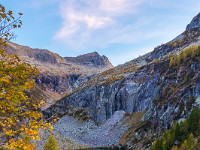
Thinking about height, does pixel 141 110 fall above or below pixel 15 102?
below

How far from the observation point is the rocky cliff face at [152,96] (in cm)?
4120

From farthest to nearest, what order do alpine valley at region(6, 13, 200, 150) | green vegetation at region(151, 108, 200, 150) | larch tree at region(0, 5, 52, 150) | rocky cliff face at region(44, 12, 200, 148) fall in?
rocky cliff face at region(44, 12, 200, 148) → alpine valley at region(6, 13, 200, 150) → green vegetation at region(151, 108, 200, 150) → larch tree at region(0, 5, 52, 150)

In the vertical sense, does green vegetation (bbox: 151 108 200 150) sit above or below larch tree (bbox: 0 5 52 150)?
below

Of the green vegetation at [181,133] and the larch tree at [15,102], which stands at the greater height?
the larch tree at [15,102]

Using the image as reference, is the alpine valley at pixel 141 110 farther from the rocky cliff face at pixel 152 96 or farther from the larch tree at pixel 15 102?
the larch tree at pixel 15 102

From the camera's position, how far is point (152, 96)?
66.7 meters

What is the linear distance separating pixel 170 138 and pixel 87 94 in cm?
10137

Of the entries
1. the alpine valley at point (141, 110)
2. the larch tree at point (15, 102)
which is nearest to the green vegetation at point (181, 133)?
the alpine valley at point (141, 110)

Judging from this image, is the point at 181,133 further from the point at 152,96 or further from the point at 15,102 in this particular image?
the point at 152,96

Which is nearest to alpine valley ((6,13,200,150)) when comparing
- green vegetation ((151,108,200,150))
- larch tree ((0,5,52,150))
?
green vegetation ((151,108,200,150))

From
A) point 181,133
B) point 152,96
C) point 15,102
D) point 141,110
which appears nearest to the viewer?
point 15,102

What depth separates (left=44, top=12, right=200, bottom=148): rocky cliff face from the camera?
4120cm

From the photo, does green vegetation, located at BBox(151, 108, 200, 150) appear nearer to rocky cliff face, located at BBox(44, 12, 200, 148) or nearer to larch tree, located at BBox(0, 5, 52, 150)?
rocky cliff face, located at BBox(44, 12, 200, 148)

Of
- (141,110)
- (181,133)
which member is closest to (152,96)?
(141,110)
